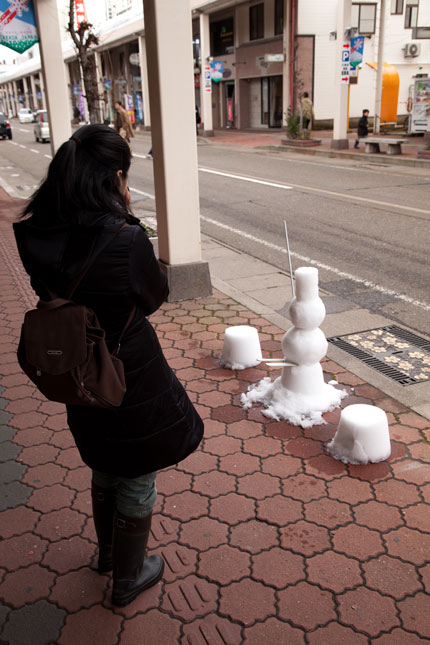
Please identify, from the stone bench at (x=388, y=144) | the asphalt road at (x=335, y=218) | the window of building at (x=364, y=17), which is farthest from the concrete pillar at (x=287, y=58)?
the asphalt road at (x=335, y=218)

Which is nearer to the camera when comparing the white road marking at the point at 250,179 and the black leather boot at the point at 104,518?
the black leather boot at the point at 104,518

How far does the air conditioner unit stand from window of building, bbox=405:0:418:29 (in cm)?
96

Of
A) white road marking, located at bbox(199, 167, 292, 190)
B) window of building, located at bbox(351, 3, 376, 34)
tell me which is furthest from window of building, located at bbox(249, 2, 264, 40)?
white road marking, located at bbox(199, 167, 292, 190)

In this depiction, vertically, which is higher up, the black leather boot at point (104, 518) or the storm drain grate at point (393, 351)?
the black leather boot at point (104, 518)

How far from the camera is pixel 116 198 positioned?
6.69 feet

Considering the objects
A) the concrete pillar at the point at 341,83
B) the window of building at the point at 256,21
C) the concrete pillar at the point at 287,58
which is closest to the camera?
the concrete pillar at the point at 341,83

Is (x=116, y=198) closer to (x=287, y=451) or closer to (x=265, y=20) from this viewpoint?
(x=287, y=451)

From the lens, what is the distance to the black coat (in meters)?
1.94

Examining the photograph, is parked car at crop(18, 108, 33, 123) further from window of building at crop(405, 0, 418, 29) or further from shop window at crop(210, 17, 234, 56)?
window of building at crop(405, 0, 418, 29)

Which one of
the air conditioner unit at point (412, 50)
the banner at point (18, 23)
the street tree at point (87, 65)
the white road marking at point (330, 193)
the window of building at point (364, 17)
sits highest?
the window of building at point (364, 17)

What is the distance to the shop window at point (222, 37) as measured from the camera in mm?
35875

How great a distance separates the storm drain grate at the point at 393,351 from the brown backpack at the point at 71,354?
9.48 feet

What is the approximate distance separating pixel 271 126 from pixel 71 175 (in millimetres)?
34323

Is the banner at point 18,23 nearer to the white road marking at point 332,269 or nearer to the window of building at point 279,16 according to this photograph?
the white road marking at point 332,269
